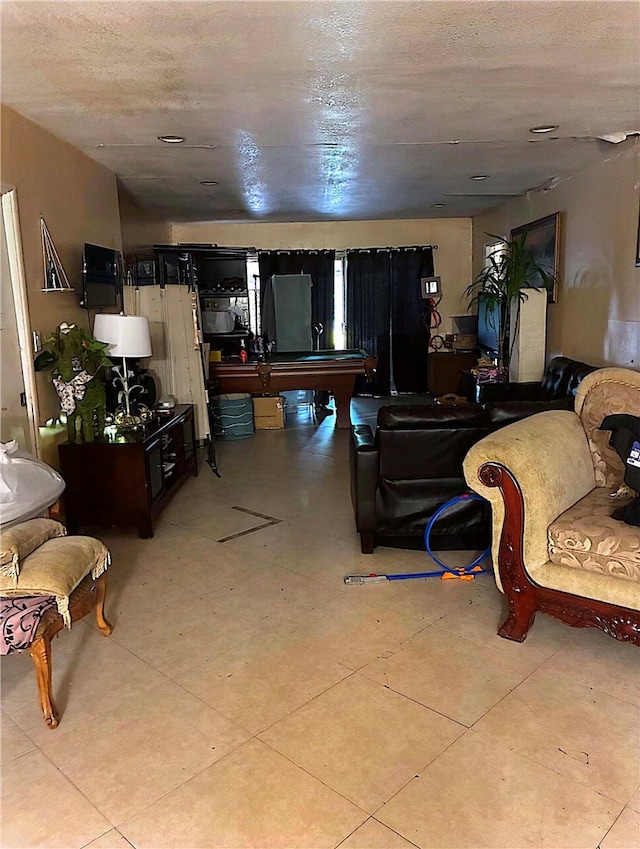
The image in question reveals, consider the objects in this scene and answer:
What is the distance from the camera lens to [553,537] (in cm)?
236

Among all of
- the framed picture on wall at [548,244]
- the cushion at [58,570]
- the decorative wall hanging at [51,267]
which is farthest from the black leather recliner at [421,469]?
the framed picture on wall at [548,244]

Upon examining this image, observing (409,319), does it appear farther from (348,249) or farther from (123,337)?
(123,337)

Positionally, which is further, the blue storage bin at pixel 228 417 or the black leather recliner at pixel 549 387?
the blue storage bin at pixel 228 417

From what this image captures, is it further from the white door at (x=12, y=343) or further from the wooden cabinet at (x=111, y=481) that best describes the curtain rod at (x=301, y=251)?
the white door at (x=12, y=343)

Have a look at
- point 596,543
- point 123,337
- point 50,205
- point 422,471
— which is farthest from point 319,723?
point 50,205

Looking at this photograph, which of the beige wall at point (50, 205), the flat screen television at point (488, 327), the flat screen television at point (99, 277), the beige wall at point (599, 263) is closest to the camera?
the beige wall at point (50, 205)

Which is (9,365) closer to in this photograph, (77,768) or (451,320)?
(77,768)

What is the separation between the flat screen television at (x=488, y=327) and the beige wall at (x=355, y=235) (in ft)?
3.91

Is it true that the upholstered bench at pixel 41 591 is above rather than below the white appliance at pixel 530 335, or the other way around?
below

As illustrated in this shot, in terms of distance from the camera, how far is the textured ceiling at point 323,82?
2.18 m

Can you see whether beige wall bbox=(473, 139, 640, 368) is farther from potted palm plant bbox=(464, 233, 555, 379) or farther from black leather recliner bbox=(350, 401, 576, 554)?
black leather recliner bbox=(350, 401, 576, 554)

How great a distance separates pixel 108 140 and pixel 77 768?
3402 mm

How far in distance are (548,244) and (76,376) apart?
4.26 metres

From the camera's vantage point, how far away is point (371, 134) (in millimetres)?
3781
